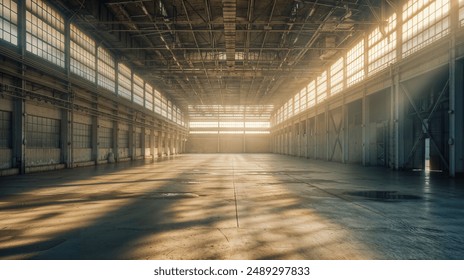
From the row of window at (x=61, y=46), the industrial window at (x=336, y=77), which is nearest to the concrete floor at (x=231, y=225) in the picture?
the row of window at (x=61, y=46)

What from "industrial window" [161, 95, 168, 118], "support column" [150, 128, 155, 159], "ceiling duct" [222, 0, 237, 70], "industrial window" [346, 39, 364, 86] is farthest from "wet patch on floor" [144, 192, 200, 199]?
"industrial window" [161, 95, 168, 118]

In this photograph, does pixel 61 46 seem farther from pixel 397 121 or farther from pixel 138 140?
pixel 397 121

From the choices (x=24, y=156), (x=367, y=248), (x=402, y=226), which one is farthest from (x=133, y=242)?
(x=24, y=156)

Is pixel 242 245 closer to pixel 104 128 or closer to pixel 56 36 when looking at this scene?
pixel 56 36

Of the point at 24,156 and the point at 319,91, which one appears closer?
the point at 24,156

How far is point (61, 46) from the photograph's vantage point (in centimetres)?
1814

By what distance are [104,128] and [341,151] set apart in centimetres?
2059

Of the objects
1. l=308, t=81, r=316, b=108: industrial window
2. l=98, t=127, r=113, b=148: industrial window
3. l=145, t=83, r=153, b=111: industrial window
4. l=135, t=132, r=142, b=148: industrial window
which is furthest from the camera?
l=145, t=83, r=153, b=111: industrial window

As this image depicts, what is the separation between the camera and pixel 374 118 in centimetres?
2231

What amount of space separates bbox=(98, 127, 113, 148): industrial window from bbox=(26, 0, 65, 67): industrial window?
286 inches

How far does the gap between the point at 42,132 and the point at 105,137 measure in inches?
332

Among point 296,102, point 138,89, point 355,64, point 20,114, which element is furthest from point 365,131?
point 138,89

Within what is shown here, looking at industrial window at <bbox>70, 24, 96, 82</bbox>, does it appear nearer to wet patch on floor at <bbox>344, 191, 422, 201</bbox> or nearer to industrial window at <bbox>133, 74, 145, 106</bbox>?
industrial window at <bbox>133, 74, 145, 106</bbox>

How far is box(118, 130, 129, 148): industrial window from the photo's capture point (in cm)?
2817
